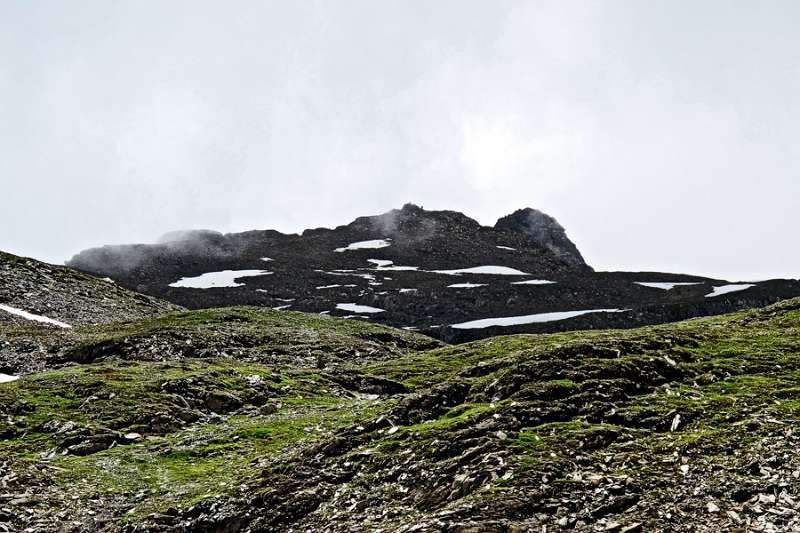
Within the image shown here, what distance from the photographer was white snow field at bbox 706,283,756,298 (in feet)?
481

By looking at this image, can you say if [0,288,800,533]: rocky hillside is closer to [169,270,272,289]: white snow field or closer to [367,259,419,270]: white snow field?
[169,270,272,289]: white snow field

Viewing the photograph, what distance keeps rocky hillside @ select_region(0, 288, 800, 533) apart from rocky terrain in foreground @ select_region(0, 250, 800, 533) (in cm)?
8

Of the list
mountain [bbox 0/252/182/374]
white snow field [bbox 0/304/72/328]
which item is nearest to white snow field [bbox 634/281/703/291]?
mountain [bbox 0/252/182/374]

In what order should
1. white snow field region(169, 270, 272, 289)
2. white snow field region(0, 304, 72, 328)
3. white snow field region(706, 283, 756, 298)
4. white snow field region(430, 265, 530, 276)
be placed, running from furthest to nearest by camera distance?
white snow field region(430, 265, 530, 276)
white snow field region(169, 270, 272, 289)
white snow field region(706, 283, 756, 298)
white snow field region(0, 304, 72, 328)

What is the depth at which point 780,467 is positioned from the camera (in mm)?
17156

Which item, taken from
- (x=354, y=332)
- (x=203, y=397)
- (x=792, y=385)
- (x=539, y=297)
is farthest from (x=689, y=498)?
(x=539, y=297)

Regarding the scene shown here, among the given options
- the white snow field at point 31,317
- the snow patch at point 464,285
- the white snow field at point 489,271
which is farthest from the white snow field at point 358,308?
the white snow field at point 31,317

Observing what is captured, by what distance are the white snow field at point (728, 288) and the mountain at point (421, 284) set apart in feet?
2.10

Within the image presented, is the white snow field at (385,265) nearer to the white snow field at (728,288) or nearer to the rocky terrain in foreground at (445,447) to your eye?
the white snow field at (728,288)

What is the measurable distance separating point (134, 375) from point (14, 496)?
20694 mm

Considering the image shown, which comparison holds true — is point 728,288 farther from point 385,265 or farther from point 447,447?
point 447,447

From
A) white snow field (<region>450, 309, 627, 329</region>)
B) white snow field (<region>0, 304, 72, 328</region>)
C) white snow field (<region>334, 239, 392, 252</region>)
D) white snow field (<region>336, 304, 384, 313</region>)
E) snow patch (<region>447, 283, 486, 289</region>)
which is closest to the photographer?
white snow field (<region>0, 304, 72, 328</region>)

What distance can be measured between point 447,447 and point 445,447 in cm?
9

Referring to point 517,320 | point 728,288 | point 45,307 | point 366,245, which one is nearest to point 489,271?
point 366,245
